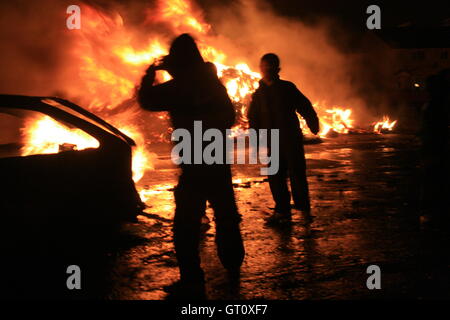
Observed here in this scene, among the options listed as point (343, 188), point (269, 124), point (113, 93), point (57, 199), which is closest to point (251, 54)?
point (113, 93)

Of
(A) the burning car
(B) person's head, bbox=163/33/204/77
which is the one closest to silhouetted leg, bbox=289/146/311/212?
(A) the burning car

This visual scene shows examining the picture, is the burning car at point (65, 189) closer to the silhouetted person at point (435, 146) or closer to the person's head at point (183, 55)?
the person's head at point (183, 55)

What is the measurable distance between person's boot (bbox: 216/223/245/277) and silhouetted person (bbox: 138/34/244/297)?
236mm

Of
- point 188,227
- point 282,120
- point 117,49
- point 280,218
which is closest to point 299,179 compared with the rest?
point 280,218

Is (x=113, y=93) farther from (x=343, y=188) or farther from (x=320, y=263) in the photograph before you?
(x=320, y=263)

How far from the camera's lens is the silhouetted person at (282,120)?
614cm

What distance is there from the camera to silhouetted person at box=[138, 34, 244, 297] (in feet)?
12.8

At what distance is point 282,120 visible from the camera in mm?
6180

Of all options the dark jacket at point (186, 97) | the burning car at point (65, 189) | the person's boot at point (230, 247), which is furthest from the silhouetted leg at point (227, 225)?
the burning car at point (65, 189)

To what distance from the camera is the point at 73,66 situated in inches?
618

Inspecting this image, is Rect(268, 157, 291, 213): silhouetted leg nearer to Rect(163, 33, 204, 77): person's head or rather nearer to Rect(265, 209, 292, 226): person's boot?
Rect(265, 209, 292, 226): person's boot

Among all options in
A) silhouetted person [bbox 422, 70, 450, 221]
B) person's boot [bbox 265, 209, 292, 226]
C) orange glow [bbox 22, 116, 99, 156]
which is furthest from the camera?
silhouetted person [bbox 422, 70, 450, 221]

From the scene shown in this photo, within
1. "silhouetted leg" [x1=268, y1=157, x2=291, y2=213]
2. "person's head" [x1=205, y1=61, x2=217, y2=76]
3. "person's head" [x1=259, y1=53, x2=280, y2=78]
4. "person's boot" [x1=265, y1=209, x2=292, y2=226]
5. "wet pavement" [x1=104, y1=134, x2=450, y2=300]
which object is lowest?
"wet pavement" [x1=104, y1=134, x2=450, y2=300]

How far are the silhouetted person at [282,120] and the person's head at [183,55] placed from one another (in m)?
2.37
